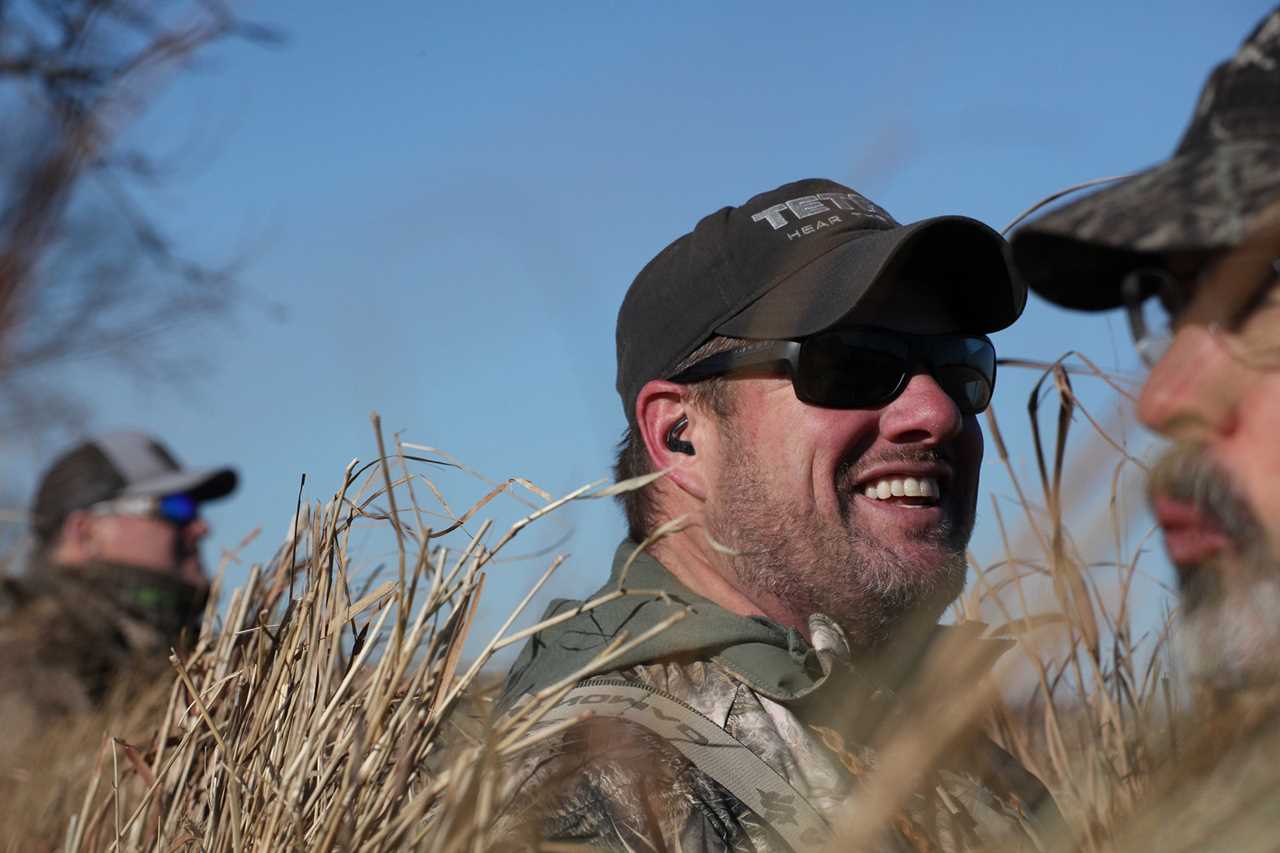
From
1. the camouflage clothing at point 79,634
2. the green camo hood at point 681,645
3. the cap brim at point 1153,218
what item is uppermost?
the cap brim at point 1153,218

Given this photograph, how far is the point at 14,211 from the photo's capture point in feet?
6.97

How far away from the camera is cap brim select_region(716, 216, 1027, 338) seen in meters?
2.56

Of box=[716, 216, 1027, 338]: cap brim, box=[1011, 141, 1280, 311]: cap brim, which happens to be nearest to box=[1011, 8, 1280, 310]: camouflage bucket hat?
box=[1011, 141, 1280, 311]: cap brim

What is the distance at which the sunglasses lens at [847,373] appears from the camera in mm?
2600

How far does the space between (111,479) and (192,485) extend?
35cm

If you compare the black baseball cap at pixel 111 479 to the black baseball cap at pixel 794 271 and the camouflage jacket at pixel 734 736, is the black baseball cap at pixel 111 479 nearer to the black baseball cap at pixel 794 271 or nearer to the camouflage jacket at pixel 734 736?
the black baseball cap at pixel 794 271

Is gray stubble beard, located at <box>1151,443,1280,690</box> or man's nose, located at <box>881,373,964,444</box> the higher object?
man's nose, located at <box>881,373,964,444</box>

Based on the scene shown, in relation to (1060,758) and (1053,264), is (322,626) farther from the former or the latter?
(1060,758)

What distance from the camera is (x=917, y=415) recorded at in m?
2.64

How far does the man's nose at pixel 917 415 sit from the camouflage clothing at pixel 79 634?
8.40 ft

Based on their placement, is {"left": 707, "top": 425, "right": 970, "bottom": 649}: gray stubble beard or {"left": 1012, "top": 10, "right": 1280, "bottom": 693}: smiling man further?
{"left": 707, "top": 425, "right": 970, "bottom": 649}: gray stubble beard

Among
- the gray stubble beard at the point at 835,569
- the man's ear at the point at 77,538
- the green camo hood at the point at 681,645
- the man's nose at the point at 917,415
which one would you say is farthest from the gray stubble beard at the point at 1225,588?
the man's ear at the point at 77,538

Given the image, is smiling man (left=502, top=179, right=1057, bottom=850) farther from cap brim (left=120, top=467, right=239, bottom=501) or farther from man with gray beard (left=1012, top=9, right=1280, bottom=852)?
cap brim (left=120, top=467, right=239, bottom=501)

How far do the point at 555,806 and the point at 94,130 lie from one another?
4.20ft
